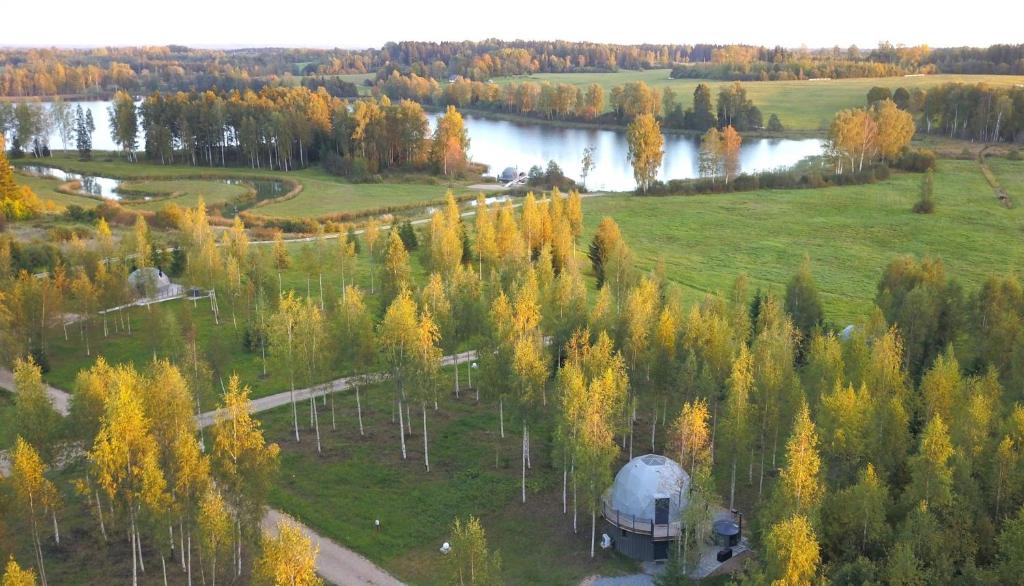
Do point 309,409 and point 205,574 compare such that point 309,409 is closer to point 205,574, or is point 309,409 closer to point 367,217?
point 205,574

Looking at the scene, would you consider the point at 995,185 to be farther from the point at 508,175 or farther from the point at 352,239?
the point at 352,239

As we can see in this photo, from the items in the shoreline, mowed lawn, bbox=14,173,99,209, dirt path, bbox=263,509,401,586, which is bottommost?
dirt path, bbox=263,509,401,586

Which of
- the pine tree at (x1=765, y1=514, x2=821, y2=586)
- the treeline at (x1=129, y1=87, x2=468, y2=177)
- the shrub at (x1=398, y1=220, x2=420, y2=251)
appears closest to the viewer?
the pine tree at (x1=765, y1=514, x2=821, y2=586)

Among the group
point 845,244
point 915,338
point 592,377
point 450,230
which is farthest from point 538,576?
point 845,244

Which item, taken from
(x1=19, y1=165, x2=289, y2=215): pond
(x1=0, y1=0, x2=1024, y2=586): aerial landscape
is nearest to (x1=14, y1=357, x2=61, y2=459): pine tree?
(x1=0, y1=0, x2=1024, y2=586): aerial landscape

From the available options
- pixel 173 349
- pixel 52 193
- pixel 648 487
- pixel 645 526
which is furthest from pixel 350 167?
pixel 645 526

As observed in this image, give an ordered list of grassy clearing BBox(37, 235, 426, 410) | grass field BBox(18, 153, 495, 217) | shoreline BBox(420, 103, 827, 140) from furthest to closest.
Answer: shoreline BBox(420, 103, 827, 140)
grass field BBox(18, 153, 495, 217)
grassy clearing BBox(37, 235, 426, 410)

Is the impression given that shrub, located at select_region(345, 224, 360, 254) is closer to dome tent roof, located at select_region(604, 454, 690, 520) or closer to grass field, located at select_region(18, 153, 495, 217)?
grass field, located at select_region(18, 153, 495, 217)

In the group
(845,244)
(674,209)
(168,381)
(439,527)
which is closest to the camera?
(168,381)
